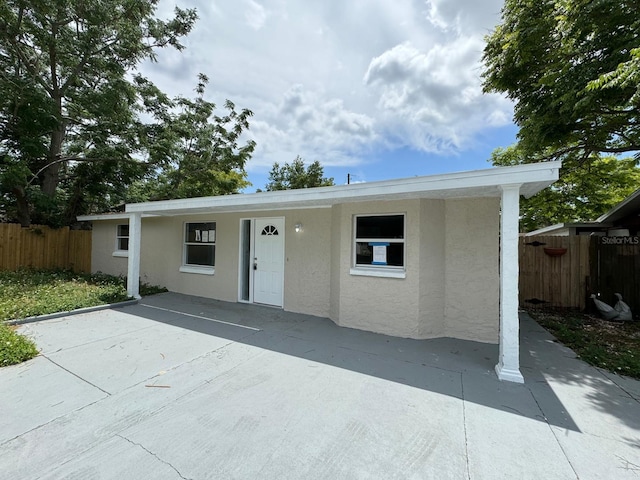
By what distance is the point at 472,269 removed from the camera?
16.4ft

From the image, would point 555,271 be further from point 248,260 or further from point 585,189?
point 585,189

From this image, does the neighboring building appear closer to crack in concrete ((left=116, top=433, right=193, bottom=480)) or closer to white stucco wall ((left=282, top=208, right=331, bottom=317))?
white stucco wall ((left=282, top=208, right=331, bottom=317))

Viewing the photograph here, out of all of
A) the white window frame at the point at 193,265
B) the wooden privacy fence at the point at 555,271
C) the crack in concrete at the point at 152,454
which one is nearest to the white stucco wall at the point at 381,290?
the crack in concrete at the point at 152,454

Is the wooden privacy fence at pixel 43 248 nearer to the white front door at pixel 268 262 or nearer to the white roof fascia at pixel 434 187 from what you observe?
the white front door at pixel 268 262

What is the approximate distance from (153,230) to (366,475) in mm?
9599

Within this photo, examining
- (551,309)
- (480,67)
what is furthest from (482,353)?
(480,67)

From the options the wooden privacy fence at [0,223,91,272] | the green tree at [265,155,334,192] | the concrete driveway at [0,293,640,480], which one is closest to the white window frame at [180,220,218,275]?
the concrete driveway at [0,293,640,480]

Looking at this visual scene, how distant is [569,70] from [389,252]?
5.00 meters

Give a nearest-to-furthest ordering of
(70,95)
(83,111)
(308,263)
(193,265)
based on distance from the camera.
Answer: (308,263) → (193,265) → (70,95) → (83,111)

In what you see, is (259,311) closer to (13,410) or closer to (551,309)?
(13,410)

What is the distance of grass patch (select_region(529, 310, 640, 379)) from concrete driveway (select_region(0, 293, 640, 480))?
1.12 feet

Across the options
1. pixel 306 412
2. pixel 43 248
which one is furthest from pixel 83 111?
pixel 306 412

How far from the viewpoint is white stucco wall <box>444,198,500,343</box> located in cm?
486

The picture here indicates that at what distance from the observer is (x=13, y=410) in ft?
9.20
